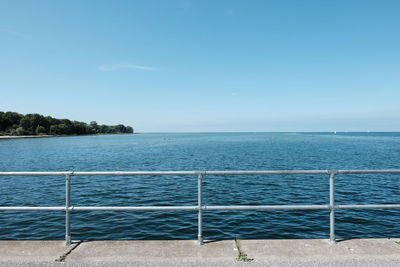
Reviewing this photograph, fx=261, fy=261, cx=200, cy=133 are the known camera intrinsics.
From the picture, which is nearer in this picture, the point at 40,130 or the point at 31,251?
the point at 31,251

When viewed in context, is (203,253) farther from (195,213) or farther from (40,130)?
(40,130)

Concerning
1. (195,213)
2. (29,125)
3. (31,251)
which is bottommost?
(195,213)

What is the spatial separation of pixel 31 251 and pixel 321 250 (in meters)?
4.38

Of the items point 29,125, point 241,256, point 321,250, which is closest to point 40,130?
point 29,125

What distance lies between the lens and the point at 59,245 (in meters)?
4.22

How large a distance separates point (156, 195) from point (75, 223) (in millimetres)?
5757

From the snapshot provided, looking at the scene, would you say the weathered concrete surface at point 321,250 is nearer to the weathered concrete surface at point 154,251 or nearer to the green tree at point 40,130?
the weathered concrete surface at point 154,251

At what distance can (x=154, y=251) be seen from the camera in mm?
3963

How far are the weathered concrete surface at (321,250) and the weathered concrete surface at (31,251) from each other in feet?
9.28

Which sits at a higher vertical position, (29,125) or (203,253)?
(29,125)

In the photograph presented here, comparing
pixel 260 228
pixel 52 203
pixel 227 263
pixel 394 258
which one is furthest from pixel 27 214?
pixel 394 258

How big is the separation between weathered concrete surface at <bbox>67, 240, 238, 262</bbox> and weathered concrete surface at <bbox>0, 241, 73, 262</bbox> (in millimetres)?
262

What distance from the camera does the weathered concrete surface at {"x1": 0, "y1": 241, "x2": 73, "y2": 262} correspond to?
12.1ft

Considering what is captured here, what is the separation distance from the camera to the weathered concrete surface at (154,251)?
3.74 metres
